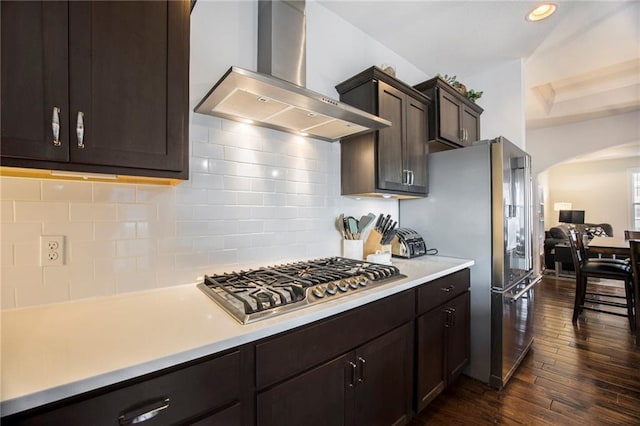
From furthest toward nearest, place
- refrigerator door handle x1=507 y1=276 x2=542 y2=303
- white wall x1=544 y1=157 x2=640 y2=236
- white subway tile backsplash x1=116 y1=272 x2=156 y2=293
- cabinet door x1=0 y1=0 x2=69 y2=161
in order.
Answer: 1. white wall x1=544 y1=157 x2=640 y2=236
2. refrigerator door handle x1=507 y1=276 x2=542 y2=303
3. white subway tile backsplash x1=116 y1=272 x2=156 y2=293
4. cabinet door x1=0 y1=0 x2=69 y2=161

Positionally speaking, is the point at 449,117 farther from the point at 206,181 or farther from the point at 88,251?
the point at 88,251

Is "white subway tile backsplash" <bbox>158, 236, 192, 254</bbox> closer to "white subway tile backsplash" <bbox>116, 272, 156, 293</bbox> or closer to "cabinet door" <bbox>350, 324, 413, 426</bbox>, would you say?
"white subway tile backsplash" <bbox>116, 272, 156, 293</bbox>

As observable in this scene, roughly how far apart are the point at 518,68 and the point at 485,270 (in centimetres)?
237

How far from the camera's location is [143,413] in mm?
740

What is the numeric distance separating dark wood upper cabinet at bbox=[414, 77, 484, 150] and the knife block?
100 cm

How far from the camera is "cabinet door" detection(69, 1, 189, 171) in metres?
0.94

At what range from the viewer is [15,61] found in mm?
837

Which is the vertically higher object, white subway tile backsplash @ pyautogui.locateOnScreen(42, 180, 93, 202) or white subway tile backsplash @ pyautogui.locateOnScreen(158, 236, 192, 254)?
white subway tile backsplash @ pyautogui.locateOnScreen(42, 180, 93, 202)

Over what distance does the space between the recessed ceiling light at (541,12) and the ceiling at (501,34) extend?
0.05 metres

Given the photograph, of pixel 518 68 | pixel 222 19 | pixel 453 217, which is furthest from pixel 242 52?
pixel 518 68

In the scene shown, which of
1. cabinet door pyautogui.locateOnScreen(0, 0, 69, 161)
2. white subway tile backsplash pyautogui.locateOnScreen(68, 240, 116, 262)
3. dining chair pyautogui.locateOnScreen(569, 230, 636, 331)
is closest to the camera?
cabinet door pyautogui.locateOnScreen(0, 0, 69, 161)

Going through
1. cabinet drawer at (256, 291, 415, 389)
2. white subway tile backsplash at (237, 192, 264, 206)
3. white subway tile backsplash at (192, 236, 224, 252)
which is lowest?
cabinet drawer at (256, 291, 415, 389)

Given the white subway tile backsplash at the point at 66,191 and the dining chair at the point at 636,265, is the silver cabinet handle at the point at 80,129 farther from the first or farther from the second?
the dining chair at the point at 636,265

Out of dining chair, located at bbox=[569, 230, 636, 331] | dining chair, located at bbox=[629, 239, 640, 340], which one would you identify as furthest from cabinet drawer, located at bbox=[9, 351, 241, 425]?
dining chair, located at bbox=[569, 230, 636, 331]
